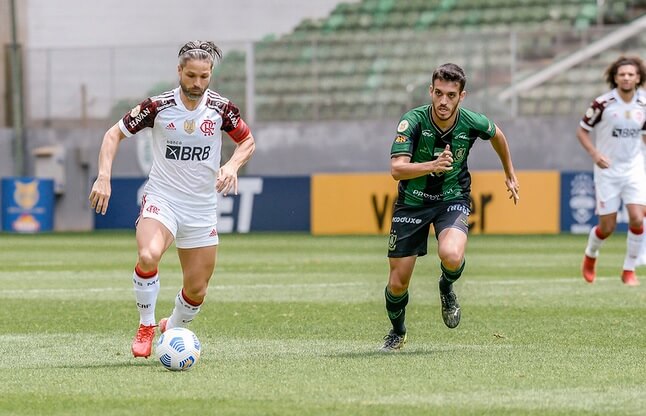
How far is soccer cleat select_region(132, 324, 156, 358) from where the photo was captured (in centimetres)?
800

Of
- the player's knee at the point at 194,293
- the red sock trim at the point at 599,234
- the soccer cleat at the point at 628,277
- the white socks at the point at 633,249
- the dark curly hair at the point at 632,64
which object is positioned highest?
the dark curly hair at the point at 632,64

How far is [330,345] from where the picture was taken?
8836mm

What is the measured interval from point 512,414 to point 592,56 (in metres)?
23.0

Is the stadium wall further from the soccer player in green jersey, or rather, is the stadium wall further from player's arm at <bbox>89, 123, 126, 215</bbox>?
player's arm at <bbox>89, 123, 126, 215</bbox>

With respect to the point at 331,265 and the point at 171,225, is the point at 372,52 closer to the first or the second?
the point at 331,265

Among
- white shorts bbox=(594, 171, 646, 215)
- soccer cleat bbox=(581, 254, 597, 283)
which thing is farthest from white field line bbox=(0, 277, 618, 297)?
white shorts bbox=(594, 171, 646, 215)

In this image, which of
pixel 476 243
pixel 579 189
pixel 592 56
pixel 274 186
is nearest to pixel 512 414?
pixel 476 243

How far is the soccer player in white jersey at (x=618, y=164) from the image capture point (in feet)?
45.6

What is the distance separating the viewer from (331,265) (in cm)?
1730

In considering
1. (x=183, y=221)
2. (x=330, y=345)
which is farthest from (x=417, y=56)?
(x=183, y=221)

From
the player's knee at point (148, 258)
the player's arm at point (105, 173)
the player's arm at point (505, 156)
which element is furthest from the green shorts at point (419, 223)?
the player's arm at point (105, 173)

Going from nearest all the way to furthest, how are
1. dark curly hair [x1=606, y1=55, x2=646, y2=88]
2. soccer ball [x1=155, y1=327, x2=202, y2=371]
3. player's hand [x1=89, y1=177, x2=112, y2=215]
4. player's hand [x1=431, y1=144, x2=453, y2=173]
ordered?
soccer ball [x1=155, y1=327, x2=202, y2=371], player's hand [x1=89, y1=177, x2=112, y2=215], player's hand [x1=431, y1=144, x2=453, y2=173], dark curly hair [x1=606, y1=55, x2=646, y2=88]

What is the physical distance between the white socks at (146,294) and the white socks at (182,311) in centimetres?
23

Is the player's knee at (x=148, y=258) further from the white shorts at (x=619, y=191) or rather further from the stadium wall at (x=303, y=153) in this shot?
the stadium wall at (x=303, y=153)
